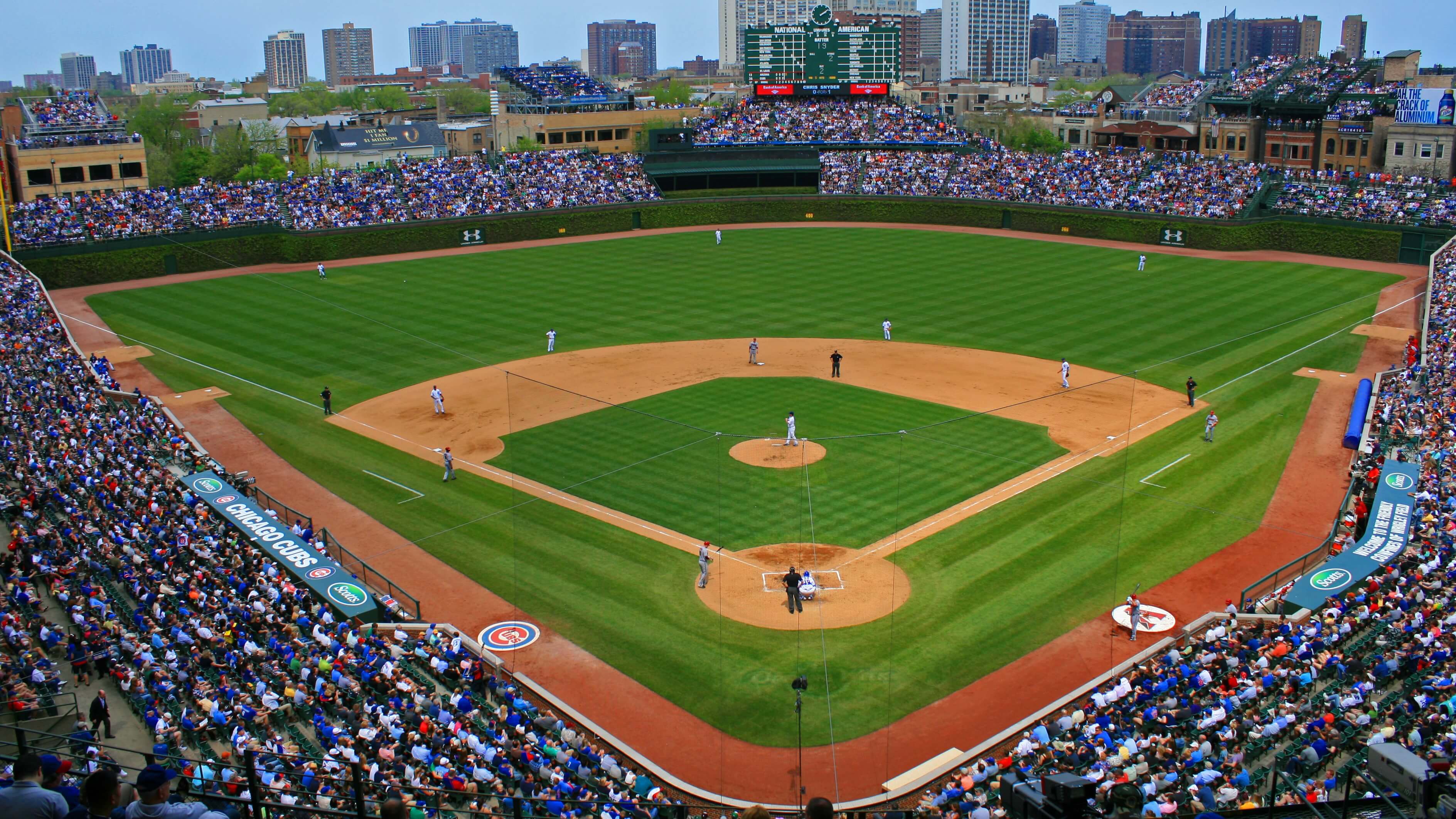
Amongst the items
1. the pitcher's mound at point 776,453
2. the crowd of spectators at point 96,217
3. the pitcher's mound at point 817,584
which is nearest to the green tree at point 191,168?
the crowd of spectators at point 96,217

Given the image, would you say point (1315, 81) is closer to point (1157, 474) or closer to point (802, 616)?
point (1157, 474)

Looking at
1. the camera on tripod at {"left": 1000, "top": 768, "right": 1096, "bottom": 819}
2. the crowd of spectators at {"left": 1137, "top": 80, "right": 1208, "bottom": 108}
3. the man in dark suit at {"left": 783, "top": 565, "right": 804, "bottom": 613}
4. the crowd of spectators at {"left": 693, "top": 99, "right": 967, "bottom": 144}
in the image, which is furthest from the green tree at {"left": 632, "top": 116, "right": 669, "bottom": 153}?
the camera on tripod at {"left": 1000, "top": 768, "right": 1096, "bottom": 819}

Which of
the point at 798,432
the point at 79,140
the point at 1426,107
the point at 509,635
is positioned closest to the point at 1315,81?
the point at 1426,107

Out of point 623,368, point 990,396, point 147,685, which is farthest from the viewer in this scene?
point 623,368

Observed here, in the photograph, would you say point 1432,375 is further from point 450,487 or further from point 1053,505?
point 450,487

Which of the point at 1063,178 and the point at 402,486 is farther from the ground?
the point at 1063,178

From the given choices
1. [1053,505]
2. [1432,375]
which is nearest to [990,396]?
[1053,505]

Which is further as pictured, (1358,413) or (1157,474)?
(1358,413)

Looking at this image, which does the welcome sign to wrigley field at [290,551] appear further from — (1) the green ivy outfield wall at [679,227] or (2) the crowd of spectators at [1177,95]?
(2) the crowd of spectators at [1177,95]
